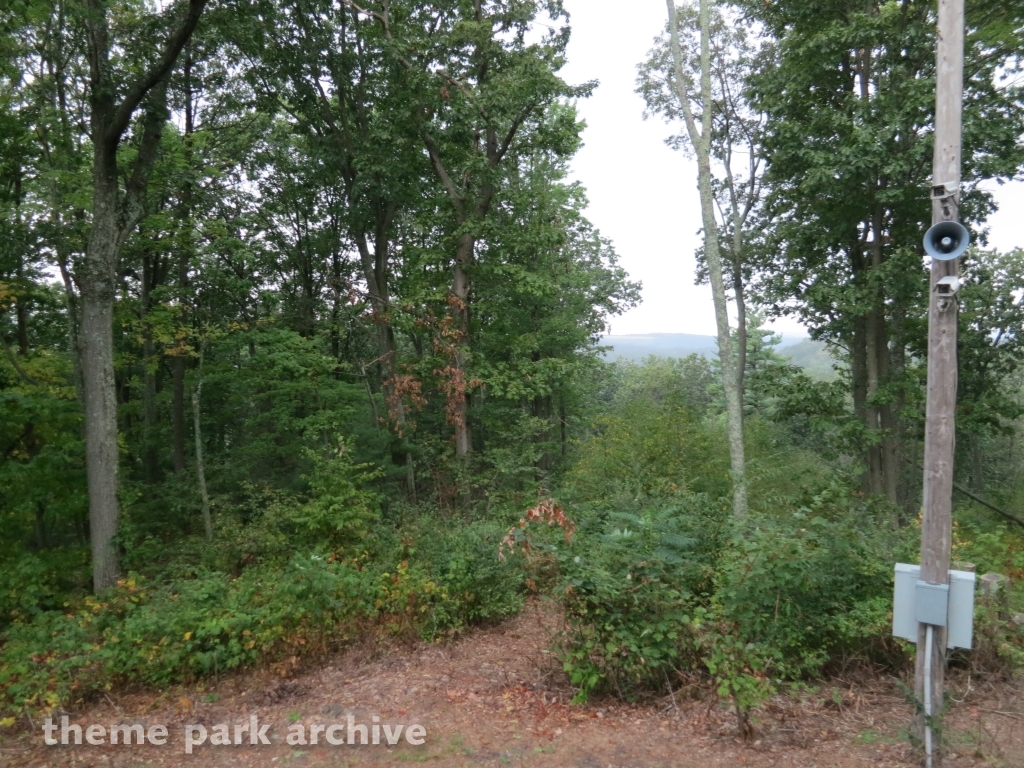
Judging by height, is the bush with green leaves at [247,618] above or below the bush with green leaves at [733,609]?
below

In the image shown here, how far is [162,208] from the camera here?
12.7 metres

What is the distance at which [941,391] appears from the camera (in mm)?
4301

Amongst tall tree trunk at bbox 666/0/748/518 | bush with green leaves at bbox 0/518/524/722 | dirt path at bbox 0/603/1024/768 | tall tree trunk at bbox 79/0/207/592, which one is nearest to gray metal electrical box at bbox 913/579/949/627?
dirt path at bbox 0/603/1024/768

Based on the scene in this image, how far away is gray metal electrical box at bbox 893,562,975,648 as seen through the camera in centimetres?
412

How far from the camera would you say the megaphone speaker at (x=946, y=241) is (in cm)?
402

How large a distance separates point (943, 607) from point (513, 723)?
327 centimetres

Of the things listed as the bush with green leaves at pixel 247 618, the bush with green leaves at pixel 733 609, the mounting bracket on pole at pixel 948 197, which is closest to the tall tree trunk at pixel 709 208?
the bush with green leaves at pixel 733 609

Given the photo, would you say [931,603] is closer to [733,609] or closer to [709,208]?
[733,609]

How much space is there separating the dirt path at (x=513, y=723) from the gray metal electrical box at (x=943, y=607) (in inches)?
31.7

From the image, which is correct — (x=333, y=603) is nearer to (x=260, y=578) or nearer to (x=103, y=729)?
(x=260, y=578)

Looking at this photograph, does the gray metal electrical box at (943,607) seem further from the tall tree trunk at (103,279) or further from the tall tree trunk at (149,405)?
the tall tree trunk at (149,405)

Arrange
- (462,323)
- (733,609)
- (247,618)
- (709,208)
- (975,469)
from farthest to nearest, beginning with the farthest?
(975,469), (462,323), (709,208), (247,618), (733,609)

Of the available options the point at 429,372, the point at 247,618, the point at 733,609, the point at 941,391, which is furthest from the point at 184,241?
the point at 941,391

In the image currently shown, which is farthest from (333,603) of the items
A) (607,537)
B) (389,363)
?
(389,363)
